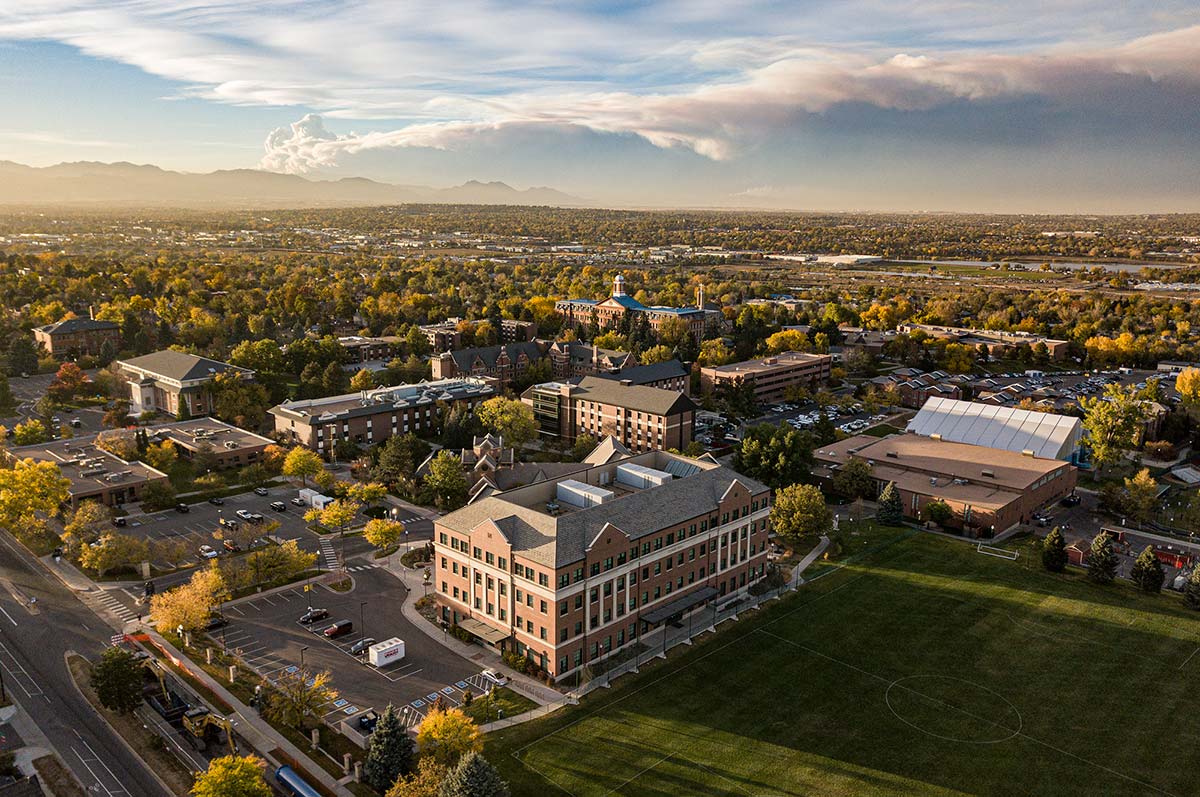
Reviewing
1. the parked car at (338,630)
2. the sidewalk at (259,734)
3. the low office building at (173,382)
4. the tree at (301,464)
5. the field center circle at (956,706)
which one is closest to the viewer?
the sidewalk at (259,734)

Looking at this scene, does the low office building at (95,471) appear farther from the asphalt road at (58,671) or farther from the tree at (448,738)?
the tree at (448,738)

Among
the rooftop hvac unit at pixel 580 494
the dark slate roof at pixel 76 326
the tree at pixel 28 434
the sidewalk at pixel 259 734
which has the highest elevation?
the dark slate roof at pixel 76 326

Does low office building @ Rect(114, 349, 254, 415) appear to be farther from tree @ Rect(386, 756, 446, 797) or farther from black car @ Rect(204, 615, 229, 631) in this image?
tree @ Rect(386, 756, 446, 797)

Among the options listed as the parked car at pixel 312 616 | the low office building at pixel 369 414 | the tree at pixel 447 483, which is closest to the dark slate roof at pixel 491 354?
the low office building at pixel 369 414

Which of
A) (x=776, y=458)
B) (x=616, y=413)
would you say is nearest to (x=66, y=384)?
(x=616, y=413)

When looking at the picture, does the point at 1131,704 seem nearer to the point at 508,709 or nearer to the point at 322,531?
the point at 508,709
